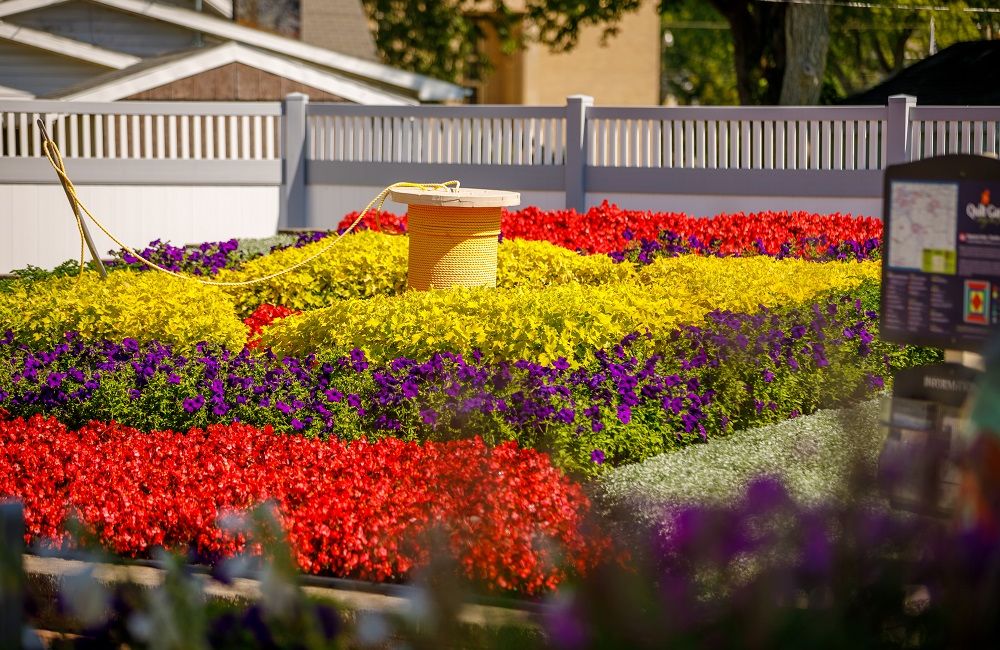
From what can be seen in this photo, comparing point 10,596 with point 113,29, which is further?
point 113,29

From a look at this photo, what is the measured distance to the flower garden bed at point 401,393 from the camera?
17.0 feet

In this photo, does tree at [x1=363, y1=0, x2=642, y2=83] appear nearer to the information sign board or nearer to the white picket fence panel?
the white picket fence panel

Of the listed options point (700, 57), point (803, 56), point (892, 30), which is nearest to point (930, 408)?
point (803, 56)

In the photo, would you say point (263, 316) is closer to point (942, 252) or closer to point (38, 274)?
point (38, 274)

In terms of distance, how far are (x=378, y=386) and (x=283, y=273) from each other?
3222 mm

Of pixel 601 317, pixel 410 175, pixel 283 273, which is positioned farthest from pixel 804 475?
pixel 410 175

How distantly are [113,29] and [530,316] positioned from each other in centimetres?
1510

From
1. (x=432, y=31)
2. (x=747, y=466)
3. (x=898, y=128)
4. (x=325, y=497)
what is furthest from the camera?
(x=432, y=31)

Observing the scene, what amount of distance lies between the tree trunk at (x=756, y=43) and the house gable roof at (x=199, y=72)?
7.97 m

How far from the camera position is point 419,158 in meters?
16.4

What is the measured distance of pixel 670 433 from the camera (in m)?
6.38

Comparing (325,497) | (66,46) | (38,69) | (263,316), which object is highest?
(66,46)

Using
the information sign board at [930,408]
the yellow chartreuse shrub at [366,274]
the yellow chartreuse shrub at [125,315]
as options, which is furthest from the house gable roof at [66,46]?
the information sign board at [930,408]

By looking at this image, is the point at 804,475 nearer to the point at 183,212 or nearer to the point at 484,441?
the point at 484,441
